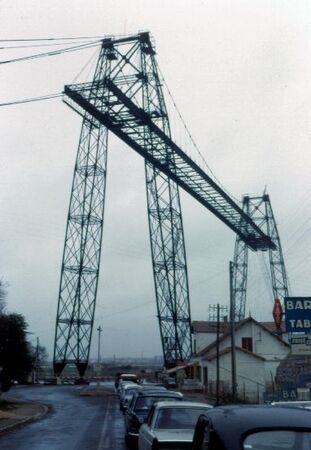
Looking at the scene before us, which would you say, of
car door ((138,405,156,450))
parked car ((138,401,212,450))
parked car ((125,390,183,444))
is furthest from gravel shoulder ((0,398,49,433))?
parked car ((138,401,212,450))

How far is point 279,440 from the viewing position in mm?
5230

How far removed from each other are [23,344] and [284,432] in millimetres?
35877

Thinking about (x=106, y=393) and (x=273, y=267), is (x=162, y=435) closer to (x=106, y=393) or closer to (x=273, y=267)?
(x=106, y=393)

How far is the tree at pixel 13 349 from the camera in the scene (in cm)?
3853

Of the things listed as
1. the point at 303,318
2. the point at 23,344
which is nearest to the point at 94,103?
the point at 23,344

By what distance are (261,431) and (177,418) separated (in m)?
5.99

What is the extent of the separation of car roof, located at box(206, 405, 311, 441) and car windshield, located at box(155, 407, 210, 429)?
17.0 feet

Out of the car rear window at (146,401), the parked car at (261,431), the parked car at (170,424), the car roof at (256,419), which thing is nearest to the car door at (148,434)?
→ the parked car at (170,424)

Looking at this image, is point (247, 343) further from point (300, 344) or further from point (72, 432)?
point (72, 432)

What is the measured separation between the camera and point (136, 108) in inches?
1511

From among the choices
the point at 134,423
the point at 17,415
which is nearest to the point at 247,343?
the point at 17,415

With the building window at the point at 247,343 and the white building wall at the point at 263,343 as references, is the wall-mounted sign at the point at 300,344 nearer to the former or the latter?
the white building wall at the point at 263,343

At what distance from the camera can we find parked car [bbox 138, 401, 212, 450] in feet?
32.5

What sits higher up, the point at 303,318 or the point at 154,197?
the point at 154,197
